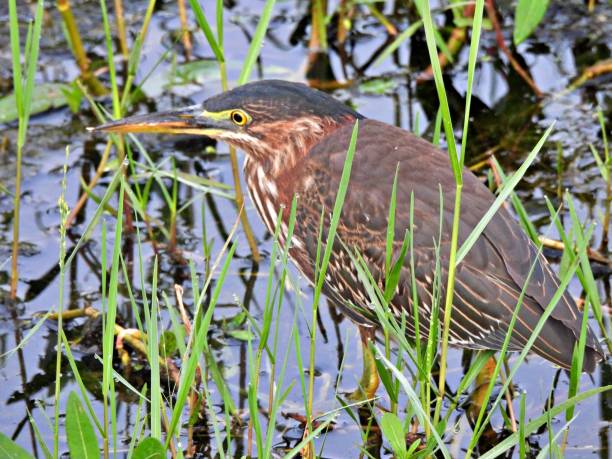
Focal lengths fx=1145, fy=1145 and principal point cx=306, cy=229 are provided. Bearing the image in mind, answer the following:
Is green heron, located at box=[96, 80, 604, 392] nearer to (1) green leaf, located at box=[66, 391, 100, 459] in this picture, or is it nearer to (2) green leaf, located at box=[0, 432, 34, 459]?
(1) green leaf, located at box=[66, 391, 100, 459]

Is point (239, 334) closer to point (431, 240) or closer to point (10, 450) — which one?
point (431, 240)

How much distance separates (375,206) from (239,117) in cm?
79

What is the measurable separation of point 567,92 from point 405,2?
50.2 inches

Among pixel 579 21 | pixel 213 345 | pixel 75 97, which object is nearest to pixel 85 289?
pixel 213 345

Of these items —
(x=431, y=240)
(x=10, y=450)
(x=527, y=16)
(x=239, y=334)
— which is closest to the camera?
(x=10, y=450)

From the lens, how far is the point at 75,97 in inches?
240

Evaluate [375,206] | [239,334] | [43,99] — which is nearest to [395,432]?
[375,206]

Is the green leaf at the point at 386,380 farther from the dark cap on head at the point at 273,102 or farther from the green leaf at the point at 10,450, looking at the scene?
the dark cap on head at the point at 273,102

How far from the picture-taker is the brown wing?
4.20 meters

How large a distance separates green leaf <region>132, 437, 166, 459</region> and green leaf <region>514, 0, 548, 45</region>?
3.16m

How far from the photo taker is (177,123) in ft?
15.7

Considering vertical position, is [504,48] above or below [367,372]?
above

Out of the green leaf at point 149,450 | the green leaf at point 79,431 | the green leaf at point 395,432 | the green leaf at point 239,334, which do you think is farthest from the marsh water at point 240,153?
the green leaf at point 79,431

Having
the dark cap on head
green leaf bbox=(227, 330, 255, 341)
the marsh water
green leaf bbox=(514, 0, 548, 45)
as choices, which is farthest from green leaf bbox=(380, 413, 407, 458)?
Result: green leaf bbox=(514, 0, 548, 45)
